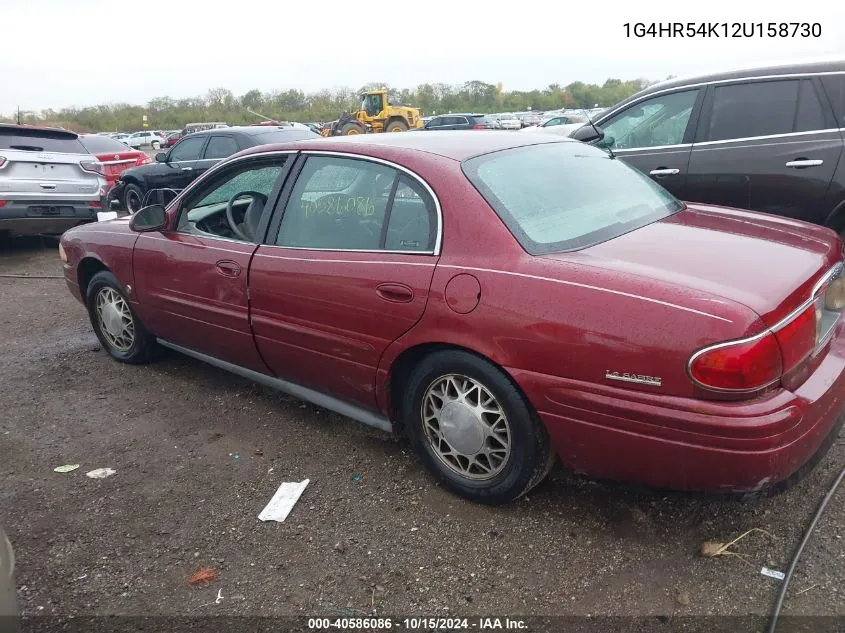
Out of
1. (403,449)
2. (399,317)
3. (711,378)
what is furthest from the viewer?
(403,449)

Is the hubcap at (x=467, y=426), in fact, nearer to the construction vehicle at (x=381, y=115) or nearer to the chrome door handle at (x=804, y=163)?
the chrome door handle at (x=804, y=163)

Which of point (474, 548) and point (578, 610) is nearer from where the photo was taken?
point (578, 610)

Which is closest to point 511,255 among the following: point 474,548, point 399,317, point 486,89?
point 399,317

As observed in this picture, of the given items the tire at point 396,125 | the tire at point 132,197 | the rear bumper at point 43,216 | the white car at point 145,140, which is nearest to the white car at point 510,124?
the tire at point 396,125

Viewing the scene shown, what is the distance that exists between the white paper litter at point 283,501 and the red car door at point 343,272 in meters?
0.47

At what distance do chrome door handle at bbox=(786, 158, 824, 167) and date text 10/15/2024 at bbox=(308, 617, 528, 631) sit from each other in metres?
4.10

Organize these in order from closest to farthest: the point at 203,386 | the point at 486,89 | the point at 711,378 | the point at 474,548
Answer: the point at 711,378 < the point at 474,548 < the point at 203,386 < the point at 486,89

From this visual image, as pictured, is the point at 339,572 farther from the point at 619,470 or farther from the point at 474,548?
the point at 619,470

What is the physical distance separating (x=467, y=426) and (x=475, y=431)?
39mm

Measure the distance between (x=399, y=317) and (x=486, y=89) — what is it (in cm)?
8153

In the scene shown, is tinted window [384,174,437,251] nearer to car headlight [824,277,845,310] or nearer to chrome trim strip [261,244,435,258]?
chrome trim strip [261,244,435,258]

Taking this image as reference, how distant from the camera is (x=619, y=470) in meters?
2.49

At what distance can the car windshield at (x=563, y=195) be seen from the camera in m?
2.76

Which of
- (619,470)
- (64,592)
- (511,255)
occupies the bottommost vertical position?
(64,592)
